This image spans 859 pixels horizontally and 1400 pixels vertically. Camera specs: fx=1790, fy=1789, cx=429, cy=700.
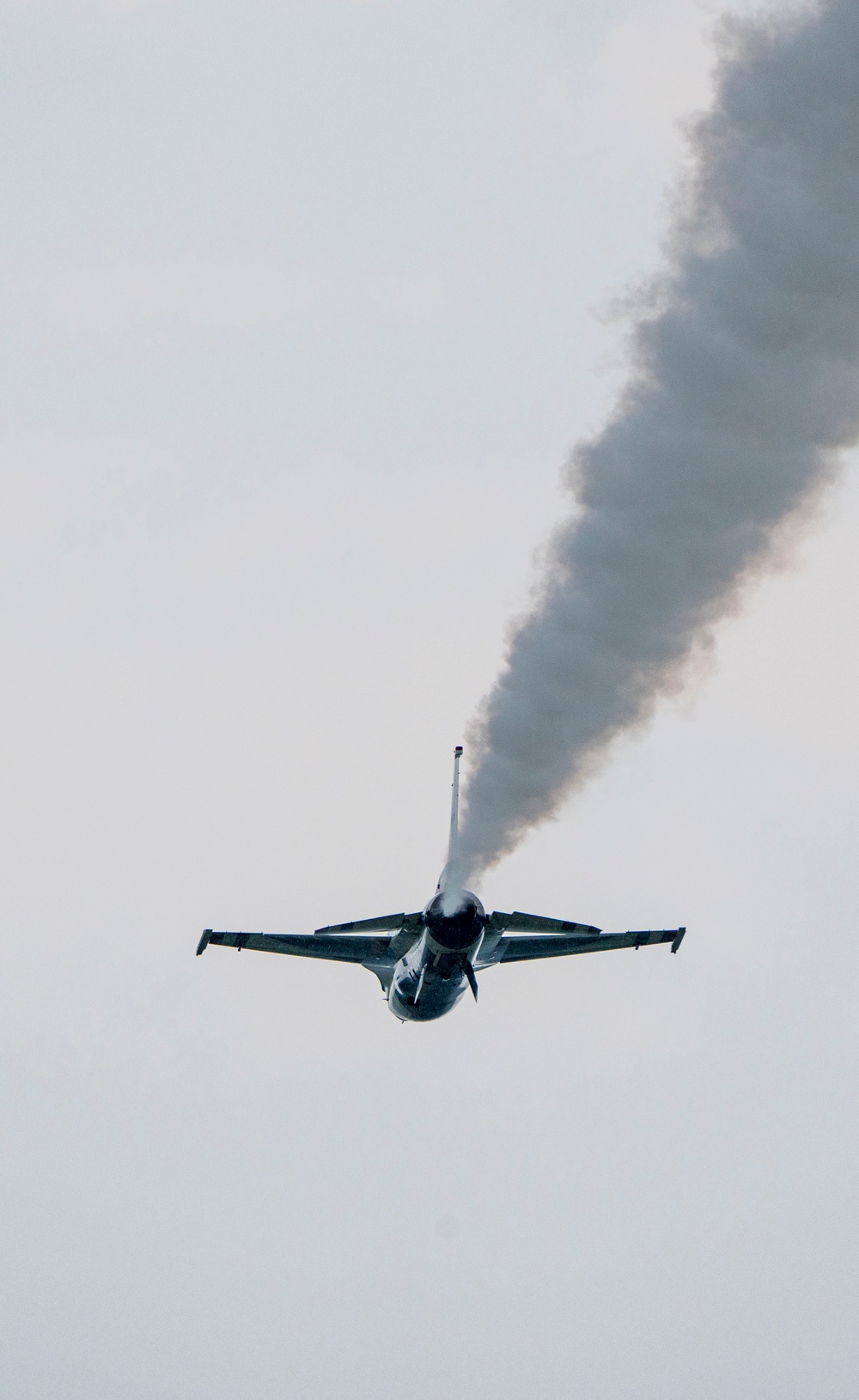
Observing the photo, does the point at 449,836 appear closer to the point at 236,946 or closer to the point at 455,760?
the point at 455,760

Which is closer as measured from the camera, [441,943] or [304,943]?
[441,943]

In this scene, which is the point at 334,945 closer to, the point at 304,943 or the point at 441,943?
the point at 304,943

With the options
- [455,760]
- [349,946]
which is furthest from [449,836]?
[349,946]

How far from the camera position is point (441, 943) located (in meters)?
50.1

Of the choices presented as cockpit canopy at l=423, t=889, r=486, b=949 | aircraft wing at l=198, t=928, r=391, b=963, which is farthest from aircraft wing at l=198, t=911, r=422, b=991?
cockpit canopy at l=423, t=889, r=486, b=949

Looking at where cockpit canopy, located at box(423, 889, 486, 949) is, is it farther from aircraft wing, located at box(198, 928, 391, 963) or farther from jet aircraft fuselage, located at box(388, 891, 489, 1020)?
aircraft wing, located at box(198, 928, 391, 963)

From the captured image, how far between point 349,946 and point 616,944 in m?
8.42

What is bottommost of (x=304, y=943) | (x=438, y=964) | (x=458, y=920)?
(x=458, y=920)

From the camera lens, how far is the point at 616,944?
56.4m

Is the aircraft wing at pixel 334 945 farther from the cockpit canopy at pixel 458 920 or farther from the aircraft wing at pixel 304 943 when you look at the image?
the cockpit canopy at pixel 458 920

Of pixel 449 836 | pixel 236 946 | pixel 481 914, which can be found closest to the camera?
pixel 481 914

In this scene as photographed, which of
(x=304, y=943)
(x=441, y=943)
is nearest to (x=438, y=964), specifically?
(x=441, y=943)

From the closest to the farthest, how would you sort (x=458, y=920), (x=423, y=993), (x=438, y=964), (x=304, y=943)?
(x=458, y=920) < (x=438, y=964) < (x=423, y=993) < (x=304, y=943)

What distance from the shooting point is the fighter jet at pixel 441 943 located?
49562 millimetres
